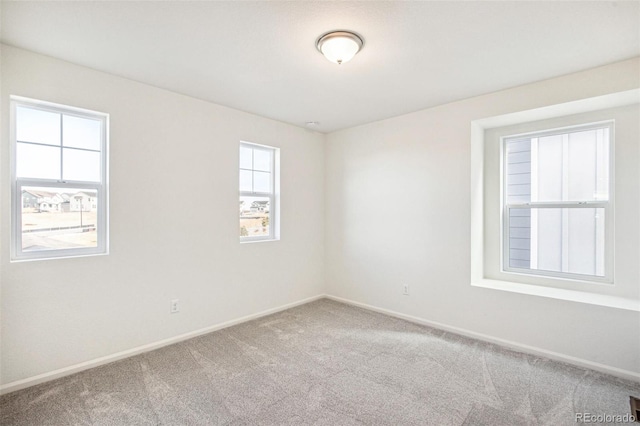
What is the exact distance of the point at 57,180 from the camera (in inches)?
100

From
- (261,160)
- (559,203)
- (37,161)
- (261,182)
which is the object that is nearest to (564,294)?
(559,203)

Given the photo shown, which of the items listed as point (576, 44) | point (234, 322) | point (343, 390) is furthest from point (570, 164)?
point (234, 322)

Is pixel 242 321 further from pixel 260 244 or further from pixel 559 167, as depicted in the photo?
pixel 559 167

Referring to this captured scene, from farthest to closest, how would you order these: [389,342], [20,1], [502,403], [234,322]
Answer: [234,322] → [389,342] → [502,403] → [20,1]

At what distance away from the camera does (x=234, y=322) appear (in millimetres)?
3635

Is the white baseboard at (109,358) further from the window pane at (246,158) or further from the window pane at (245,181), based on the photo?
the window pane at (246,158)

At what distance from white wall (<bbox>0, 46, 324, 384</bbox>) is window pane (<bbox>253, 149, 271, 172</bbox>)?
0.19m

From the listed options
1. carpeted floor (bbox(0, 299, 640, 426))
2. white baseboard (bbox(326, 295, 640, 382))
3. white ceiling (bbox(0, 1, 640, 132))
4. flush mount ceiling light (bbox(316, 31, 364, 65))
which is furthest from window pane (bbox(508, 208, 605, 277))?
flush mount ceiling light (bbox(316, 31, 364, 65))

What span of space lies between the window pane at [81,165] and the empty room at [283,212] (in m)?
0.02

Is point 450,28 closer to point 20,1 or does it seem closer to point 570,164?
point 570,164

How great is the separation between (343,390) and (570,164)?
3.08 meters

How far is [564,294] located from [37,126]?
4806 millimetres

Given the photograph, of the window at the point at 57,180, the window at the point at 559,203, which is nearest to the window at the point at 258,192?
the window at the point at 57,180

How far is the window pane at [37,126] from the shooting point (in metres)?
2.39
